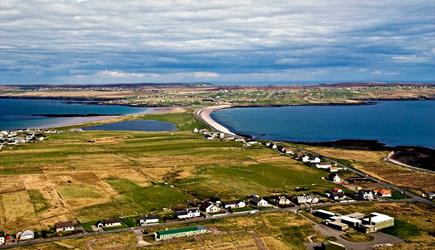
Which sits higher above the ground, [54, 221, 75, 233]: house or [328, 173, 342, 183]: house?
[328, 173, 342, 183]: house

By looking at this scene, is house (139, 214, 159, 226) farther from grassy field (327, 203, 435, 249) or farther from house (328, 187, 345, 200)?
house (328, 187, 345, 200)

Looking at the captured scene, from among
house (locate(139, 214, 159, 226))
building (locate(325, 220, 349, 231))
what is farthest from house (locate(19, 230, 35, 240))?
building (locate(325, 220, 349, 231))

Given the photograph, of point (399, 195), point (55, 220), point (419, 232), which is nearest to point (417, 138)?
point (399, 195)

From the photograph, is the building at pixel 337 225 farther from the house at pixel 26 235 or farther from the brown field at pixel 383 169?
the house at pixel 26 235

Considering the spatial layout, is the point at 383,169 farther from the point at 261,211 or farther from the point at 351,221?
the point at 261,211

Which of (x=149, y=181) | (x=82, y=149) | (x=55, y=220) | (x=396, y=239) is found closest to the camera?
(x=396, y=239)

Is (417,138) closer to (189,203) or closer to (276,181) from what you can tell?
(276,181)
